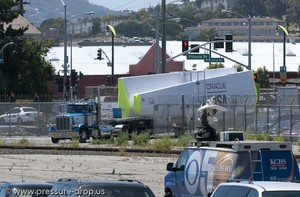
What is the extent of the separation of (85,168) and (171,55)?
7945cm

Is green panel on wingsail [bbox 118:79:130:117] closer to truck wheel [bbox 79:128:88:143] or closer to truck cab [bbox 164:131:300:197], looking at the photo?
truck wheel [bbox 79:128:88:143]

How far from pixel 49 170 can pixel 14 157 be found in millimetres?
7343

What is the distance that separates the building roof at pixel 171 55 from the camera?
117375 mm

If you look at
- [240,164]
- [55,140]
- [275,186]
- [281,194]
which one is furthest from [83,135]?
[281,194]

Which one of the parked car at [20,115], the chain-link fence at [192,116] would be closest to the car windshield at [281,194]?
the chain-link fence at [192,116]

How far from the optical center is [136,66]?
109 m

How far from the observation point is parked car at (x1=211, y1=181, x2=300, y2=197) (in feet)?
44.6

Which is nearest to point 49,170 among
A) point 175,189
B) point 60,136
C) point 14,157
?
point 14,157

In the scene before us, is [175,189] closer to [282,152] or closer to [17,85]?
[282,152]

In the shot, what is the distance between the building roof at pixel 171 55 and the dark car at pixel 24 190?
319 ft

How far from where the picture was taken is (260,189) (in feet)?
44.9

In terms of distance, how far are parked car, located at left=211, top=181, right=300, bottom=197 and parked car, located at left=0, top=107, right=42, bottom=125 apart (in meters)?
46.7

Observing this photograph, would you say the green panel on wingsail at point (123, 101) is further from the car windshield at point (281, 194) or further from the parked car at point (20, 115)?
the car windshield at point (281, 194)

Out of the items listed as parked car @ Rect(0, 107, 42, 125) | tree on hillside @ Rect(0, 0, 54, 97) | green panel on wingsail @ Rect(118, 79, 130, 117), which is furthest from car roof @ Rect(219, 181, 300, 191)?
tree on hillside @ Rect(0, 0, 54, 97)
